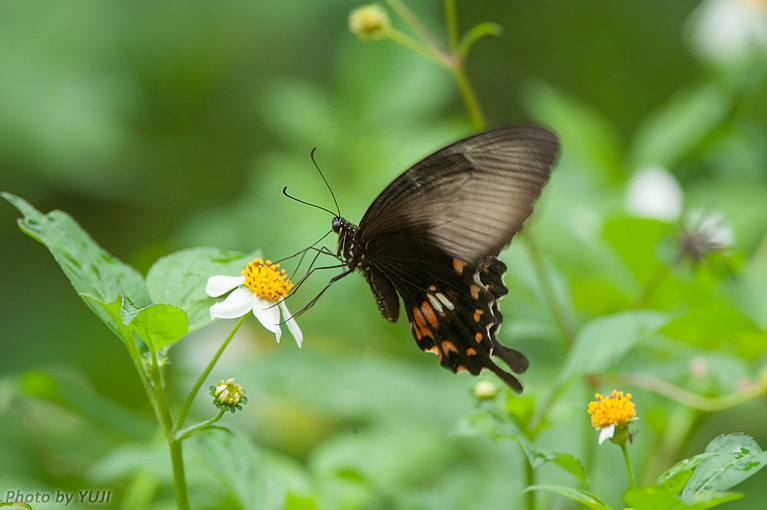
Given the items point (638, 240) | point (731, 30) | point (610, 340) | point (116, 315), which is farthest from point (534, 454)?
point (731, 30)

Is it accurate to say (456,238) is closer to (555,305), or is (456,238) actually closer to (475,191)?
(475,191)

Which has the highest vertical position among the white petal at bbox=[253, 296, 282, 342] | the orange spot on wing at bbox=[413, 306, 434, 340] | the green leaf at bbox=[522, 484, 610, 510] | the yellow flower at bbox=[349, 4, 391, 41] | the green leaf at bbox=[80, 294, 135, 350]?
the yellow flower at bbox=[349, 4, 391, 41]

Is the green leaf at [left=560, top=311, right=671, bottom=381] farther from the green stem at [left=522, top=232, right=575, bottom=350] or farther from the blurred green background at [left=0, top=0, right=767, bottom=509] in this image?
the green stem at [left=522, top=232, right=575, bottom=350]

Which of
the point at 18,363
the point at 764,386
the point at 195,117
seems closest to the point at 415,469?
the point at 764,386

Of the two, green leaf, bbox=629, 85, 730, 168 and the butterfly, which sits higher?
green leaf, bbox=629, 85, 730, 168

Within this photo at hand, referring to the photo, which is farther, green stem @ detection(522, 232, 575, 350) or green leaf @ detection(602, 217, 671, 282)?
green leaf @ detection(602, 217, 671, 282)

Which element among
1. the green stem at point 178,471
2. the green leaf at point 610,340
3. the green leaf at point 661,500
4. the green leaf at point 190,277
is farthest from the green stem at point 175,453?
the green leaf at point 610,340

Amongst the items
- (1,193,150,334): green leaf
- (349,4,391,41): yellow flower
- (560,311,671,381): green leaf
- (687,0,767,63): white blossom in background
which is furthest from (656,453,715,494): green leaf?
(687,0,767,63): white blossom in background

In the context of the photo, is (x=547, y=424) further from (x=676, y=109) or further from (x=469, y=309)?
(x=676, y=109)
